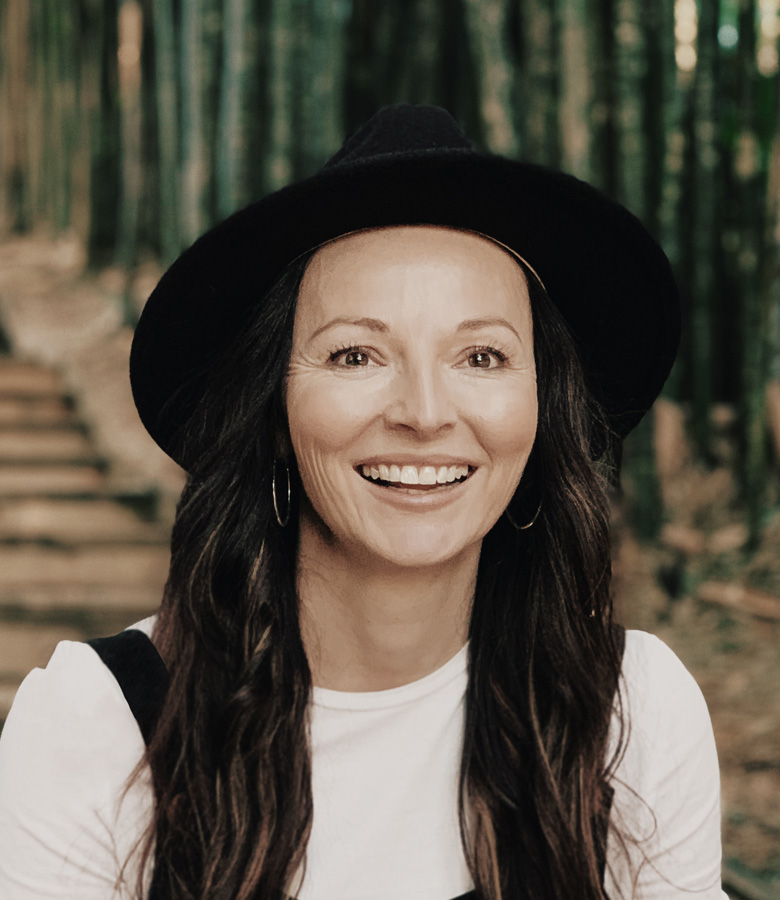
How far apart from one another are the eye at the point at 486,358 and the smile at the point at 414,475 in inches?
5.1

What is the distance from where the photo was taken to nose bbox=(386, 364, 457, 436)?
1.13 meters

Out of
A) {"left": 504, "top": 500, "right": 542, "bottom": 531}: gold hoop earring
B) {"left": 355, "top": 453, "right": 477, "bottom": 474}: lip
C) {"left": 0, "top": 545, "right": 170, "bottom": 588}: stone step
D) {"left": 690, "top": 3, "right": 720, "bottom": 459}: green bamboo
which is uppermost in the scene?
{"left": 690, "top": 3, "right": 720, "bottom": 459}: green bamboo

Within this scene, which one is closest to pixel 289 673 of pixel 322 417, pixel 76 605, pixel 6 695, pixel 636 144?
pixel 322 417

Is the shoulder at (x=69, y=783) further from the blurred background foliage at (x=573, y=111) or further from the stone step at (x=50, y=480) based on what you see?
the stone step at (x=50, y=480)

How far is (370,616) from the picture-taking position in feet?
4.29

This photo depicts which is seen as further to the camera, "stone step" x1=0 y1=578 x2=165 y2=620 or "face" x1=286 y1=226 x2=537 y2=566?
"stone step" x1=0 y1=578 x2=165 y2=620

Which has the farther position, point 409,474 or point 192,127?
point 192,127

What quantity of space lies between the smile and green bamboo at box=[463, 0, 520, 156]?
8.53 feet

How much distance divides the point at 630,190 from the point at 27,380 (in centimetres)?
290

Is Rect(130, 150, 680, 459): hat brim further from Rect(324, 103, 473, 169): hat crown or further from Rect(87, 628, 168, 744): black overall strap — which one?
Rect(87, 628, 168, 744): black overall strap

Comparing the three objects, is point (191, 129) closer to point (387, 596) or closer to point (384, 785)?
point (387, 596)

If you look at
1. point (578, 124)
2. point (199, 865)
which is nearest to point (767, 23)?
point (578, 124)

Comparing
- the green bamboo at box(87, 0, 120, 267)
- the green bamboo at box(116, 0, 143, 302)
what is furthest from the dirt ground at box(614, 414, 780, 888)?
the green bamboo at box(87, 0, 120, 267)

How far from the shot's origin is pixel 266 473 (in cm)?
133
